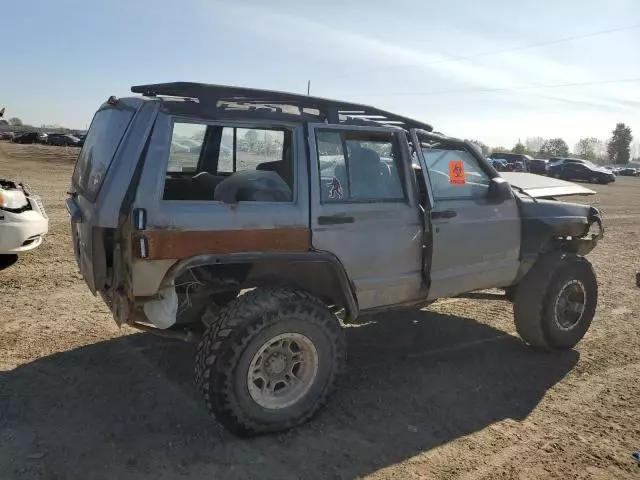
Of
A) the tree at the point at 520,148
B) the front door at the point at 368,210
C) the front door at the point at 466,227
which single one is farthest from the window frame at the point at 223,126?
the tree at the point at 520,148

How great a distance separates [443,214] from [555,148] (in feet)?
349

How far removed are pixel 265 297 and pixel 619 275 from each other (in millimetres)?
6792

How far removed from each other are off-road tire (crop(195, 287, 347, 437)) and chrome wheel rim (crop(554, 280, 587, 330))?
2.52 m

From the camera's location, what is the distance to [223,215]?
3.25 m

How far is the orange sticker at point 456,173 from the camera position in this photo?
14.3 ft

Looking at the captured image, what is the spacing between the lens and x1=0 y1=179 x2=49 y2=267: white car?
589 cm

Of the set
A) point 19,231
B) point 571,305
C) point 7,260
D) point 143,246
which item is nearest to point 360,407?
point 143,246

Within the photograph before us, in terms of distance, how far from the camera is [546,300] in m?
4.81

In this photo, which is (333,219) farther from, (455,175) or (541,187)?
(541,187)

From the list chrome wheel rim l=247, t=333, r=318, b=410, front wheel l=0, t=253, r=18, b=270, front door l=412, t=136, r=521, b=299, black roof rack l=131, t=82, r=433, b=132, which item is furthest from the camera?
front wheel l=0, t=253, r=18, b=270

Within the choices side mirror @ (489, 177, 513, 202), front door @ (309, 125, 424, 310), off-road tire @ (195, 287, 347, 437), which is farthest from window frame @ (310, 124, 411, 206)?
side mirror @ (489, 177, 513, 202)

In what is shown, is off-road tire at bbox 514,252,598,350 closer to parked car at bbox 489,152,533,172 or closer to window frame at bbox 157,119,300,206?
window frame at bbox 157,119,300,206

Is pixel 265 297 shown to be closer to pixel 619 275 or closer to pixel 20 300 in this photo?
pixel 20 300

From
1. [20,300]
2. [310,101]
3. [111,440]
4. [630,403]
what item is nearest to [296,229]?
[310,101]
